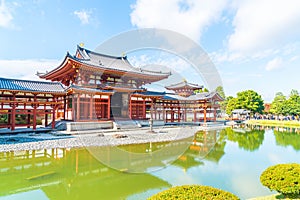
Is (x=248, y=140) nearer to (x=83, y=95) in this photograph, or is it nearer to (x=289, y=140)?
(x=289, y=140)

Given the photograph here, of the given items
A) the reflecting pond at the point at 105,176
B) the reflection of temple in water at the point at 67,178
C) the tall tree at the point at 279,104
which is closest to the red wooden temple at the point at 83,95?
the reflecting pond at the point at 105,176

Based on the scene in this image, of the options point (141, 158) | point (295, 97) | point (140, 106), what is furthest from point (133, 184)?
point (295, 97)

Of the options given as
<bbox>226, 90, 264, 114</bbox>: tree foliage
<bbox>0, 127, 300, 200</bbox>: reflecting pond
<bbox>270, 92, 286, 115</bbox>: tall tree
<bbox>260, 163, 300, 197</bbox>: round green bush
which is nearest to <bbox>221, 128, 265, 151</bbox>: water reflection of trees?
<bbox>0, 127, 300, 200</bbox>: reflecting pond

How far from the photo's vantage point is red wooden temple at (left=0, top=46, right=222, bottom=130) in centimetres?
1527

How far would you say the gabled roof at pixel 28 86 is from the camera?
46.8ft

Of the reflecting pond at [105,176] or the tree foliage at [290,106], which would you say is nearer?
the reflecting pond at [105,176]

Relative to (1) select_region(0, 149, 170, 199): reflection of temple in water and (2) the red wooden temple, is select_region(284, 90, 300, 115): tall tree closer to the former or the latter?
(2) the red wooden temple

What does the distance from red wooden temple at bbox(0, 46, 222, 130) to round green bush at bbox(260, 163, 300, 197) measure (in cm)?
1491

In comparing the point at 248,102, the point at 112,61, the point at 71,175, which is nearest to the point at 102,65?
the point at 112,61

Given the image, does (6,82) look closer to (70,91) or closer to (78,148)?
(70,91)

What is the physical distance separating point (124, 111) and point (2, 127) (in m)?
10.9

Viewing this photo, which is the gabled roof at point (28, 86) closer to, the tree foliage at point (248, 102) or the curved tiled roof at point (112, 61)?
the curved tiled roof at point (112, 61)

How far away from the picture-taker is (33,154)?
9414 mm

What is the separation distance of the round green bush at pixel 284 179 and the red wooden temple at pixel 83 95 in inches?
587
